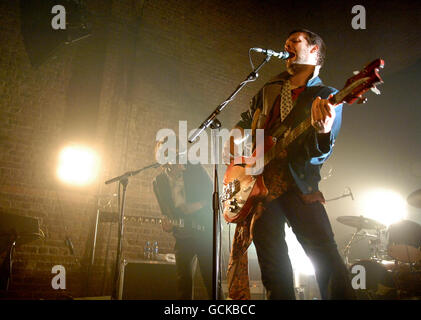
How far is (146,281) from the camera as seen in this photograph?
13.0ft

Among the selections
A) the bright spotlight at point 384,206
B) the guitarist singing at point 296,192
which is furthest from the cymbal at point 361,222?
the guitarist singing at point 296,192

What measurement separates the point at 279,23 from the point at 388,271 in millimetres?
6445

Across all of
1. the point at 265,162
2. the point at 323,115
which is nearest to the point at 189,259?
the point at 265,162

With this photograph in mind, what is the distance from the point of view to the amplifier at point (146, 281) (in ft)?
12.7

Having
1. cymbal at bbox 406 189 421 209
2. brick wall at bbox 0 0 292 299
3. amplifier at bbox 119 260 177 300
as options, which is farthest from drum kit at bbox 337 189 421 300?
brick wall at bbox 0 0 292 299

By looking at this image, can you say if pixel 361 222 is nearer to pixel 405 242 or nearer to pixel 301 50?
pixel 405 242

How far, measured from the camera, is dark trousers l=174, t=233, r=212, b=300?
3.34m

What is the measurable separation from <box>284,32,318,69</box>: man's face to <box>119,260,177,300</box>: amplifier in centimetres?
296

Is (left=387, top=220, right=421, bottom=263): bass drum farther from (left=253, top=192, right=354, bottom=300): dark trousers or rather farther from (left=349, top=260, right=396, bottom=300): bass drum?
(left=253, top=192, right=354, bottom=300): dark trousers

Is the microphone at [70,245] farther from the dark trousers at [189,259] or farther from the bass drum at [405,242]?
the bass drum at [405,242]

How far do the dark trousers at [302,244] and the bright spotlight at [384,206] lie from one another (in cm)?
526

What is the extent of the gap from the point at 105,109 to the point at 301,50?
421 centimetres

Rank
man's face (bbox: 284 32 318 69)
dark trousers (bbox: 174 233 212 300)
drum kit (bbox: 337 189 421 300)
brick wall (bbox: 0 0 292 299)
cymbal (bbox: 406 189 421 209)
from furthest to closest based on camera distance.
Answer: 1. brick wall (bbox: 0 0 292 299)
2. cymbal (bbox: 406 189 421 209)
3. drum kit (bbox: 337 189 421 300)
4. dark trousers (bbox: 174 233 212 300)
5. man's face (bbox: 284 32 318 69)
